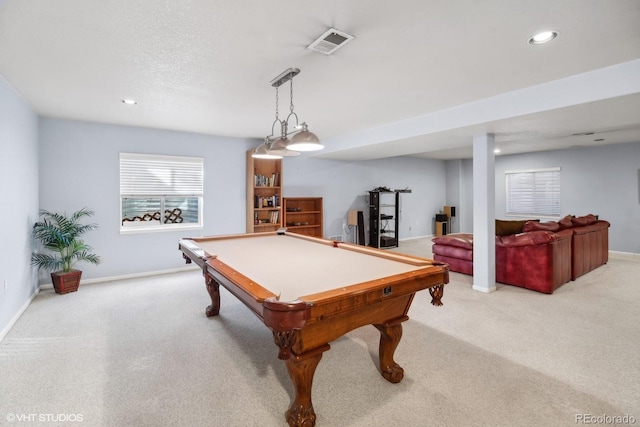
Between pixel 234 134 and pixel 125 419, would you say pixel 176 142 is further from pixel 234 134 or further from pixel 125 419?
pixel 125 419

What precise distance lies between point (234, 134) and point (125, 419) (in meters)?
4.39

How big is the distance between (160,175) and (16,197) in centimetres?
191

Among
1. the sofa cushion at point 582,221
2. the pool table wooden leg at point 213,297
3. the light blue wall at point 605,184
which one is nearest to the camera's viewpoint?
the pool table wooden leg at point 213,297

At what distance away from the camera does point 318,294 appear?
1579mm

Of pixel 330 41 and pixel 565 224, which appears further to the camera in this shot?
pixel 565 224

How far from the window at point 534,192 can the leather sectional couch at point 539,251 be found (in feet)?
6.61

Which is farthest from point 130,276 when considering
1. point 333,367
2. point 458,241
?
point 458,241

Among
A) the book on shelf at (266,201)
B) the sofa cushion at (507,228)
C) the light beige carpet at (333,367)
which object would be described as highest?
the book on shelf at (266,201)

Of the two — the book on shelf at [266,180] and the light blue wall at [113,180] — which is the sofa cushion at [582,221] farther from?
the light blue wall at [113,180]

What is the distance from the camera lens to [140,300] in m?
3.82

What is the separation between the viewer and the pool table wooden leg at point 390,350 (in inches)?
84.4

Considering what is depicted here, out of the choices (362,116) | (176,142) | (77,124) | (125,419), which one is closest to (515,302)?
(362,116)

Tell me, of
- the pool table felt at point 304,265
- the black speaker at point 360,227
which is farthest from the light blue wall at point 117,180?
the pool table felt at point 304,265

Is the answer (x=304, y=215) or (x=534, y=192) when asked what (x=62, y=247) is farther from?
(x=534, y=192)
